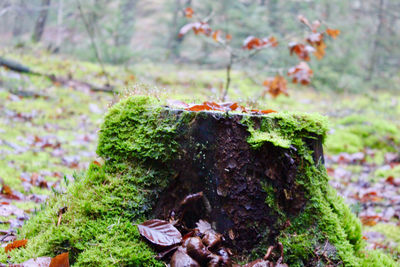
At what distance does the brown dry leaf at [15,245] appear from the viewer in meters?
1.96

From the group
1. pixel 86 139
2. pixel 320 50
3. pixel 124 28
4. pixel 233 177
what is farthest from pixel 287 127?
pixel 124 28

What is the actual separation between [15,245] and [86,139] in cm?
453

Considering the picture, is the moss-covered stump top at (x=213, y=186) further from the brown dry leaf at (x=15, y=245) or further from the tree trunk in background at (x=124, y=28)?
the tree trunk in background at (x=124, y=28)

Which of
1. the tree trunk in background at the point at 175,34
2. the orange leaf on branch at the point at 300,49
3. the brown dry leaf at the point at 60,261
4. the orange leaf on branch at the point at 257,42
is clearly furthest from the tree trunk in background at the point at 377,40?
the brown dry leaf at the point at 60,261

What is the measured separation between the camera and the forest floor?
10.7 feet

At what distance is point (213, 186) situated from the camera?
2115 millimetres

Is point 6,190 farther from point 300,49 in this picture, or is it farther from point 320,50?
point 320,50

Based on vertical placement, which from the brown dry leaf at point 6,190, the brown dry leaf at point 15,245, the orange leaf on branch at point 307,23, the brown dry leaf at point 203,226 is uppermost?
the orange leaf on branch at point 307,23

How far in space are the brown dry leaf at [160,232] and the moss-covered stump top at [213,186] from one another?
0.09 m

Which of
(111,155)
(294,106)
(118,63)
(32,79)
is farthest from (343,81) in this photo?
(111,155)

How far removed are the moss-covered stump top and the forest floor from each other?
0.40 m

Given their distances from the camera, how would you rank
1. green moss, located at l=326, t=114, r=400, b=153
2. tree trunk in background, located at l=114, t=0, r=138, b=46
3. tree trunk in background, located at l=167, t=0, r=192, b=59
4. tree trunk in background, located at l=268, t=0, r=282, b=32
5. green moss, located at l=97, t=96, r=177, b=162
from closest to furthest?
green moss, located at l=97, t=96, r=177, b=162
green moss, located at l=326, t=114, r=400, b=153
tree trunk in background, located at l=114, t=0, r=138, b=46
tree trunk in background, located at l=167, t=0, r=192, b=59
tree trunk in background, located at l=268, t=0, r=282, b=32

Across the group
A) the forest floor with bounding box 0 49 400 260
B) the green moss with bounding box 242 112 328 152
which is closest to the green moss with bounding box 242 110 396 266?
the green moss with bounding box 242 112 328 152

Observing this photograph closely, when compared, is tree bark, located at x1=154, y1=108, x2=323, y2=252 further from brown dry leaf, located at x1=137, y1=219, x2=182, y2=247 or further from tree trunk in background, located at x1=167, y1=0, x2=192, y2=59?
tree trunk in background, located at x1=167, y1=0, x2=192, y2=59
